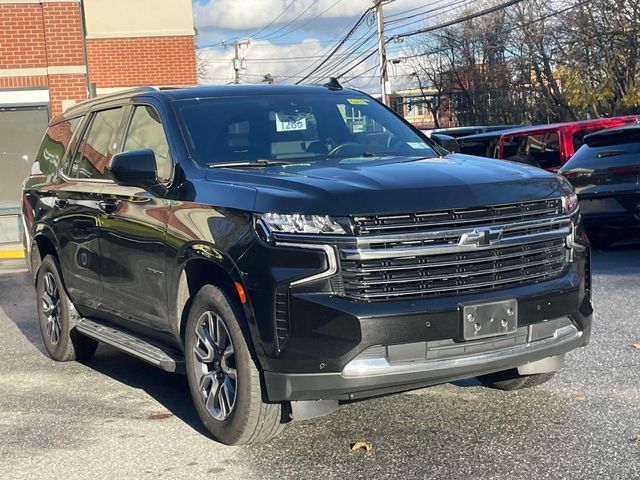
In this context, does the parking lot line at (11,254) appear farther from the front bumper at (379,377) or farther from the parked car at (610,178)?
the front bumper at (379,377)

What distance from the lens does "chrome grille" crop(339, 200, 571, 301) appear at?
13.8ft

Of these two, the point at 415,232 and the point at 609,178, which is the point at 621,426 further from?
the point at 609,178

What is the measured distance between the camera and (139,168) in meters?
5.20

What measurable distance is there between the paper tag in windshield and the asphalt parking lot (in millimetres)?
1750

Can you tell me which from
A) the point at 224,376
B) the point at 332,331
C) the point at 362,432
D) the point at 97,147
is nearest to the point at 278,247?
the point at 332,331

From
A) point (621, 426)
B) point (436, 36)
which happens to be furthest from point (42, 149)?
point (436, 36)

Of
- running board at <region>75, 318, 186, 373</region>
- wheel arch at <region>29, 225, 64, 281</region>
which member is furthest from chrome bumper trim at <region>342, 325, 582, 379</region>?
wheel arch at <region>29, 225, 64, 281</region>

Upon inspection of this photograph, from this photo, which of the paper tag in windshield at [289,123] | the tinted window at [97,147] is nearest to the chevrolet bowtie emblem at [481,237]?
the paper tag in windshield at [289,123]

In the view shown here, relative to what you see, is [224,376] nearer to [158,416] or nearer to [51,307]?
[158,416]

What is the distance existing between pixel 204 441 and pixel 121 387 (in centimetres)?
157

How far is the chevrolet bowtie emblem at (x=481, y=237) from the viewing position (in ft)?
14.2

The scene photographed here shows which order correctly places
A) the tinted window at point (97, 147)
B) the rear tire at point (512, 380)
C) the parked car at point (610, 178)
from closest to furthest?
the rear tire at point (512, 380)
the tinted window at point (97, 147)
the parked car at point (610, 178)

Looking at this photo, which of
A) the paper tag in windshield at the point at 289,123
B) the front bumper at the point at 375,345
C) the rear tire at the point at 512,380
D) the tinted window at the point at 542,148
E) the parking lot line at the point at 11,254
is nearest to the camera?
the front bumper at the point at 375,345

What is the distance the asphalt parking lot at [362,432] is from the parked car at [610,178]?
491 centimetres
